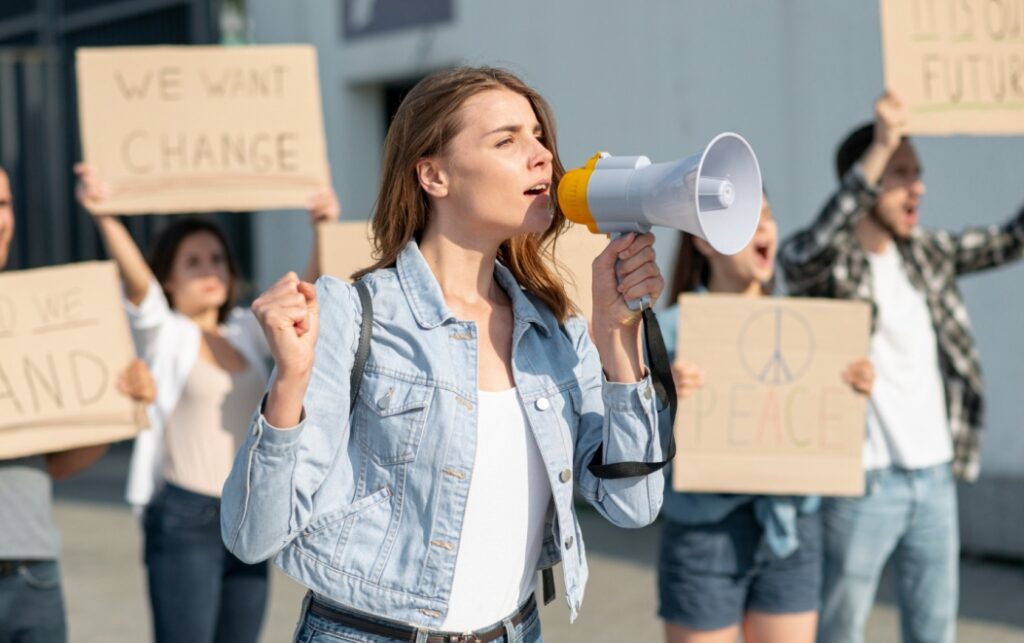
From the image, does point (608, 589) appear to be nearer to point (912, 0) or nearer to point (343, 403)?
point (912, 0)

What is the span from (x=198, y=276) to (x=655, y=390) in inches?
101

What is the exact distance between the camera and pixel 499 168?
7.86 ft

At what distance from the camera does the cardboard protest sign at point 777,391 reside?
12.6ft

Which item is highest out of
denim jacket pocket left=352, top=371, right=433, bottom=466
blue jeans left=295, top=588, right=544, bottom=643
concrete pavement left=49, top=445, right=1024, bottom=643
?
denim jacket pocket left=352, top=371, right=433, bottom=466

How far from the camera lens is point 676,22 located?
7.93 meters

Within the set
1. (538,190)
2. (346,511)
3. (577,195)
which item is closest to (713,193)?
(577,195)

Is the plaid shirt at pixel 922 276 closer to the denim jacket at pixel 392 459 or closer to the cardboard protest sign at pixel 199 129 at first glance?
the cardboard protest sign at pixel 199 129

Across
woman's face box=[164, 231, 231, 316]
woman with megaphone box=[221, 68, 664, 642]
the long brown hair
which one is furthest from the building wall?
woman with megaphone box=[221, 68, 664, 642]

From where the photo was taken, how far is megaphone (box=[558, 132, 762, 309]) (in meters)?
2.09

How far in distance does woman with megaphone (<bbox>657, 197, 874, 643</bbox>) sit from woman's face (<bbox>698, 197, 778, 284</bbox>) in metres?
0.20

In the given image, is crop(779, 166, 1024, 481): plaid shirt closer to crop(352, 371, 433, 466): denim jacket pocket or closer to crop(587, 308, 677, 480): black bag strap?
crop(587, 308, 677, 480): black bag strap

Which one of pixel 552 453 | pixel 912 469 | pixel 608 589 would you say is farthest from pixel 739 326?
pixel 608 589

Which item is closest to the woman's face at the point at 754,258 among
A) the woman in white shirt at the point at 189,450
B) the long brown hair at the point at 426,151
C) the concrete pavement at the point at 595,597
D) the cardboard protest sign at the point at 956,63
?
the cardboard protest sign at the point at 956,63

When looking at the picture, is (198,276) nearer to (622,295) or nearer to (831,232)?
(831,232)
